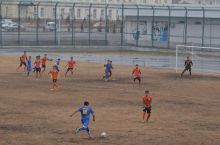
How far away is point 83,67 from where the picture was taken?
5025 cm

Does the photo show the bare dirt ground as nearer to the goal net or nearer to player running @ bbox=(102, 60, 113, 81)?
player running @ bbox=(102, 60, 113, 81)

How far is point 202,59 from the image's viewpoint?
5975cm

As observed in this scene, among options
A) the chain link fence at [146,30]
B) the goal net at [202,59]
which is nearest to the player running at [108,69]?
the goal net at [202,59]

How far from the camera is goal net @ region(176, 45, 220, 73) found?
5234cm

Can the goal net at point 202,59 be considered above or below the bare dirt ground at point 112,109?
above

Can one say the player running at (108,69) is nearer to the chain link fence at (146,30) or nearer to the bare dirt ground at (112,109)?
the bare dirt ground at (112,109)

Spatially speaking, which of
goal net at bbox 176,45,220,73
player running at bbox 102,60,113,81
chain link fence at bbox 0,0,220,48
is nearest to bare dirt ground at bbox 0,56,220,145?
player running at bbox 102,60,113,81

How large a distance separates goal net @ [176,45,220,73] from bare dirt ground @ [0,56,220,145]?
6686 millimetres

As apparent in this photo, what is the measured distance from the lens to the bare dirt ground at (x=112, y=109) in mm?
22766

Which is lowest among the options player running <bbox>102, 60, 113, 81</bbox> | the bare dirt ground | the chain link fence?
the bare dirt ground

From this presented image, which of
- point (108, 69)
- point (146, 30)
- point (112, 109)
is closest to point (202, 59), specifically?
point (146, 30)

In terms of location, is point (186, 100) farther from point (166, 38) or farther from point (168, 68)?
point (166, 38)

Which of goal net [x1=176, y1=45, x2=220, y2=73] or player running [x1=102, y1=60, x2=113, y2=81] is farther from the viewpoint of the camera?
goal net [x1=176, y1=45, x2=220, y2=73]

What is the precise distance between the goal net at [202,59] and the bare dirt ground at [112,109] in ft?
21.9
